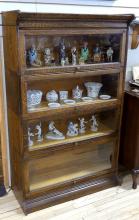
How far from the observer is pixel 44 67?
174 cm

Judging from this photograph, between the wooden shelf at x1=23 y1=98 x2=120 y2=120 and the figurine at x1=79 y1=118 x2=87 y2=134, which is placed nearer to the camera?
the wooden shelf at x1=23 y1=98 x2=120 y2=120

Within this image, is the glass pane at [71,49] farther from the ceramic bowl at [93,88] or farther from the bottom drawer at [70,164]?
the bottom drawer at [70,164]

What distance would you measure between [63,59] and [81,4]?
0.51m

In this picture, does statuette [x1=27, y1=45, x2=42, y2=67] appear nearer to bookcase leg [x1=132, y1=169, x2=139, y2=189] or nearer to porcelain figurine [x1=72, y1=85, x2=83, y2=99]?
porcelain figurine [x1=72, y1=85, x2=83, y2=99]

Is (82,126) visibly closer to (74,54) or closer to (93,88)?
(93,88)

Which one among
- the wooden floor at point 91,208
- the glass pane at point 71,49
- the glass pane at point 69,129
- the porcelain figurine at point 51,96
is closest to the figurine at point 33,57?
the glass pane at point 71,49

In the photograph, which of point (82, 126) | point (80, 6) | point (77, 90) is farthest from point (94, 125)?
point (80, 6)

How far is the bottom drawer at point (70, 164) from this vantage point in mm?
2039

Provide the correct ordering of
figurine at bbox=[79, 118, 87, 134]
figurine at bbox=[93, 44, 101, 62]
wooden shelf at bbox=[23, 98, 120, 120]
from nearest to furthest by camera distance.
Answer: wooden shelf at bbox=[23, 98, 120, 120] → figurine at bbox=[93, 44, 101, 62] → figurine at bbox=[79, 118, 87, 134]

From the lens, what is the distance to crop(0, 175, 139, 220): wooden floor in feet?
6.36

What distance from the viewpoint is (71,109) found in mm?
1914

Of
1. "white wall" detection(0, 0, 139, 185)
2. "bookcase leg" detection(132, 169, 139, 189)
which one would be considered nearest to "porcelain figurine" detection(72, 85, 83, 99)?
"white wall" detection(0, 0, 139, 185)

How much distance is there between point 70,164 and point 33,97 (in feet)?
2.26

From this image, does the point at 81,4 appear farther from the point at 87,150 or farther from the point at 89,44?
the point at 87,150
